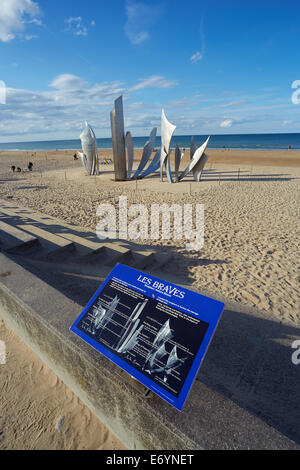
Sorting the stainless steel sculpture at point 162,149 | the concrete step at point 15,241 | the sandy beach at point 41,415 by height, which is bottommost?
the sandy beach at point 41,415

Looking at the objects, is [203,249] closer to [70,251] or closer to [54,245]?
[70,251]

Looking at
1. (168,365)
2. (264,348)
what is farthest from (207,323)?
(264,348)

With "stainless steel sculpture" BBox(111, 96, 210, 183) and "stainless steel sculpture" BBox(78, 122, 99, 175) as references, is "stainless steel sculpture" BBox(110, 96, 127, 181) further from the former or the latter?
"stainless steel sculpture" BBox(78, 122, 99, 175)

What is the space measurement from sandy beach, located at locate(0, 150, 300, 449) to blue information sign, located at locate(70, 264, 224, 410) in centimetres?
99

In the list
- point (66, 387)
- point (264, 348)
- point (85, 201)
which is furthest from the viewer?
point (85, 201)

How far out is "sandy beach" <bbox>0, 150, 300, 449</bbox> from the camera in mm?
2398

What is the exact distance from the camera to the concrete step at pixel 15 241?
16.1 ft

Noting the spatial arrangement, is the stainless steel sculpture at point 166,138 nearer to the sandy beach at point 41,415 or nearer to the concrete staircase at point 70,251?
the concrete staircase at point 70,251

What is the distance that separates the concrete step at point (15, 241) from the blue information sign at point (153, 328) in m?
3.45

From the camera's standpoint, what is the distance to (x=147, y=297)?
2.11 metres

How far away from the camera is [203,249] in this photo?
7164 millimetres

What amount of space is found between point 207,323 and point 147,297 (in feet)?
1.79

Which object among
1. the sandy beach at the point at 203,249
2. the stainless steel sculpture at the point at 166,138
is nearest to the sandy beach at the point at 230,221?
the sandy beach at the point at 203,249
